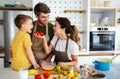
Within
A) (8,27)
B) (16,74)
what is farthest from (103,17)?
(16,74)

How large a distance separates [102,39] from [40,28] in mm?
1777

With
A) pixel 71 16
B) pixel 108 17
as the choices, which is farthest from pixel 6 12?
pixel 108 17

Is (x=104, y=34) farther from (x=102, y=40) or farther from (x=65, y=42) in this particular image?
(x=65, y=42)

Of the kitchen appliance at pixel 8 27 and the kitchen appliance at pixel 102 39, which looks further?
the kitchen appliance at pixel 102 39

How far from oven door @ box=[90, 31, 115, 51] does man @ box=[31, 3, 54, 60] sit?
1545mm

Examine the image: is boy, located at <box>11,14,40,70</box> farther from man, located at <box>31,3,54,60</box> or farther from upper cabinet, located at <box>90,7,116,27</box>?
upper cabinet, located at <box>90,7,116,27</box>

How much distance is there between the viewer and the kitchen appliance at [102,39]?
3404 millimetres

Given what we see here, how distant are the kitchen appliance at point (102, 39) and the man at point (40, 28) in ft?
5.06

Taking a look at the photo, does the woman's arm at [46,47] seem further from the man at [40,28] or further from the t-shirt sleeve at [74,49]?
the t-shirt sleeve at [74,49]

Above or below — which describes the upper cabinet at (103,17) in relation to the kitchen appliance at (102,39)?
above

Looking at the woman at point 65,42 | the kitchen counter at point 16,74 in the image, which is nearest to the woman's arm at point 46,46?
the woman at point 65,42

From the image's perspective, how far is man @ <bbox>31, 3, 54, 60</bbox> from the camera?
1911 millimetres

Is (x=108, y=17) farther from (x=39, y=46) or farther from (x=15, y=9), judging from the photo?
(x=39, y=46)

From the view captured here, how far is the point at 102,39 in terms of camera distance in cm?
347
